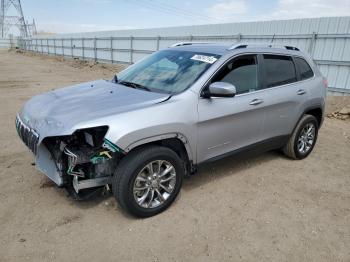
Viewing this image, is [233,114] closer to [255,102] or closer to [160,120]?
[255,102]

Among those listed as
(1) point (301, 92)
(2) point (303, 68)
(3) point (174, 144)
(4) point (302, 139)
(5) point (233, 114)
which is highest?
(2) point (303, 68)

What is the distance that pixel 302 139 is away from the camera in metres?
5.11

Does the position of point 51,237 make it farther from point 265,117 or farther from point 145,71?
point 265,117

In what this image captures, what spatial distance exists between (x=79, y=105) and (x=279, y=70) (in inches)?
113

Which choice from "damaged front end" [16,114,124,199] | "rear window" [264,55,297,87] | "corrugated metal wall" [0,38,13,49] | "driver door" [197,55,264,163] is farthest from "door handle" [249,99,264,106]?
"corrugated metal wall" [0,38,13,49]

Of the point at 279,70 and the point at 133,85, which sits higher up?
the point at 279,70

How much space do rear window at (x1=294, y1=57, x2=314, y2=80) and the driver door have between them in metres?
1.11

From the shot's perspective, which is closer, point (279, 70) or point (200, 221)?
point (200, 221)

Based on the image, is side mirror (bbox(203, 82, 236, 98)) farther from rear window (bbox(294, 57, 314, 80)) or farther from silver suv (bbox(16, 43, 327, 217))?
rear window (bbox(294, 57, 314, 80))

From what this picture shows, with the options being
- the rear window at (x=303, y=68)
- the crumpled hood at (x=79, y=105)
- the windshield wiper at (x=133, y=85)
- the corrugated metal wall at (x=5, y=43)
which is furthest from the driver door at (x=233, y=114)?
the corrugated metal wall at (x=5, y=43)

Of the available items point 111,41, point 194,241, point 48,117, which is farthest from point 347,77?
point 111,41

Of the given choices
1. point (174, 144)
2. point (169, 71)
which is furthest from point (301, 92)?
point (174, 144)

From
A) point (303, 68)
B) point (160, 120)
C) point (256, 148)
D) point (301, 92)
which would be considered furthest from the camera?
point (303, 68)

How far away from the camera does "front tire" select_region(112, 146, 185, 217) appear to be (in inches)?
119
